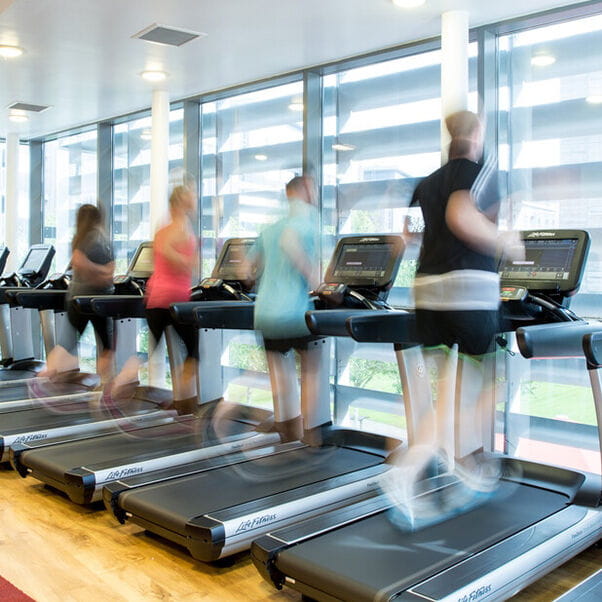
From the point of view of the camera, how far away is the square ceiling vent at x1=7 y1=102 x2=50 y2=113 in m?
7.04

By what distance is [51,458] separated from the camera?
12.3 ft

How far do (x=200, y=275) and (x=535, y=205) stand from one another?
3.37 metres

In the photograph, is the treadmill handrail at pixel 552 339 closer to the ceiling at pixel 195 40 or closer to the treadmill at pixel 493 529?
the treadmill at pixel 493 529

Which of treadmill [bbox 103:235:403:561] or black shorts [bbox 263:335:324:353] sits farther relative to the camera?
black shorts [bbox 263:335:324:353]

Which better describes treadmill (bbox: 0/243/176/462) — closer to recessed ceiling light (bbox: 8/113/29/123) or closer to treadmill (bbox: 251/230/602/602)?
treadmill (bbox: 251/230/602/602)

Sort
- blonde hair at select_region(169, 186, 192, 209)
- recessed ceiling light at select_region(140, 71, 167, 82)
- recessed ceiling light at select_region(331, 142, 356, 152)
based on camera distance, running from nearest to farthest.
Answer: blonde hair at select_region(169, 186, 192, 209), recessed ceiling light at select_region(331, 142, 356, 152), recessed ceiling light at select_region(140, 71, 167, 82)

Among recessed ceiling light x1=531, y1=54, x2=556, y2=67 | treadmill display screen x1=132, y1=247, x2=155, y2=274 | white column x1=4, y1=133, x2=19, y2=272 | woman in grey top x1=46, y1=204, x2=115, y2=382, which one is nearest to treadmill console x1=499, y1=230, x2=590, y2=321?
recessed ceiling light x1=531, y1=54, x2=556, y2=67

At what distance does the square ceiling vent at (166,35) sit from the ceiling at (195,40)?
59 millimetres

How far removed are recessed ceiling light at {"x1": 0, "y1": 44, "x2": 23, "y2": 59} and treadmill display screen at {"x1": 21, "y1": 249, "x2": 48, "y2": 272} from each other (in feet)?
6.53

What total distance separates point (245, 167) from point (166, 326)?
2.24m

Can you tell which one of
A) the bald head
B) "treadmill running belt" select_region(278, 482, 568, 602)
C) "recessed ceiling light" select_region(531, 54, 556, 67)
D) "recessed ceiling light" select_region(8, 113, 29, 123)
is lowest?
"treadmill running belt" select_region(278, 482, 568, 602)

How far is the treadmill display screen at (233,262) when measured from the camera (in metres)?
5.19

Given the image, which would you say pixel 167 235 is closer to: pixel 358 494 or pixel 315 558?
pixel 358 494

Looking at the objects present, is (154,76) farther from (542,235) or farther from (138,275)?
(542,235)
